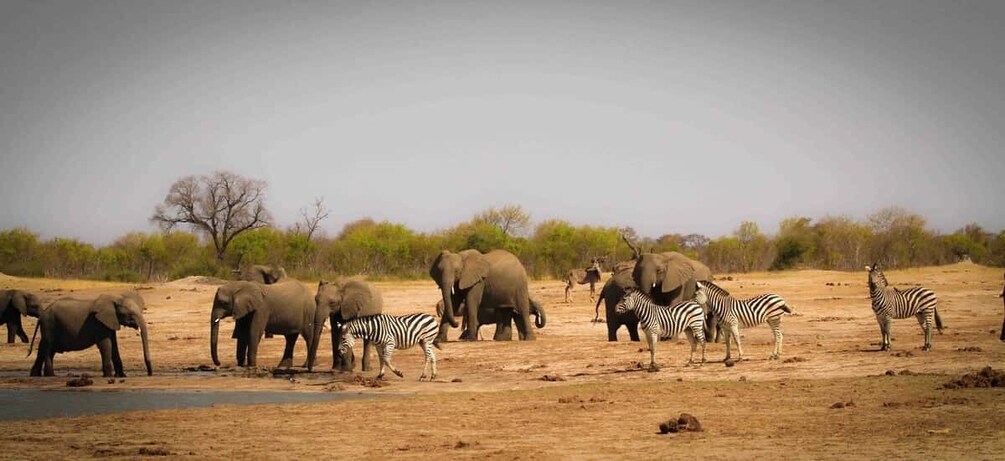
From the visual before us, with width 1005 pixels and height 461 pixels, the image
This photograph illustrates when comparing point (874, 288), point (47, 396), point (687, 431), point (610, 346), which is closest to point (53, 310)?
point (47, 396)

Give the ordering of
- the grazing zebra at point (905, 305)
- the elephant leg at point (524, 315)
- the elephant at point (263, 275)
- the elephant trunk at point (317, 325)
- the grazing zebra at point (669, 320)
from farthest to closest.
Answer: the elephant leg at point (524, 315), the elephant at point (263, 275), the elephant trunk at point (317, 325), the grazing zebra at point (905, 305), the grazing zebra at point (669, 320)

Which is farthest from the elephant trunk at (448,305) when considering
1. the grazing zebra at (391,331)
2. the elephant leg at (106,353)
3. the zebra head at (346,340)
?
the elephant leg at (106,353)

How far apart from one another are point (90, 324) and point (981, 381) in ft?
55.8

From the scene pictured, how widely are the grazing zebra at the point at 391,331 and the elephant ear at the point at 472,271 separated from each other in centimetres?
672

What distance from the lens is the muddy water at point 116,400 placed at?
1816 cm

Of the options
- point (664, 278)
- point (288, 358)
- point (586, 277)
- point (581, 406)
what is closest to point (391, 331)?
point (288, 358)

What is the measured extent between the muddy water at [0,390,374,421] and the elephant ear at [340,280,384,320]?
271 cm

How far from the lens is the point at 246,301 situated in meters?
24.0

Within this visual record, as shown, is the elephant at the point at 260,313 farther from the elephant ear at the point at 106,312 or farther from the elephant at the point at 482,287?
the elephant at the point at 482,287

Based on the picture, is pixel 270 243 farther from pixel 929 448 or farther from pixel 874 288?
pixel 929 448

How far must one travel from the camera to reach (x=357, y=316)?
2286 centimetres

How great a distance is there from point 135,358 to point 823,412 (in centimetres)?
1814

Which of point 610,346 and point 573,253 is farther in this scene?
point 573,253

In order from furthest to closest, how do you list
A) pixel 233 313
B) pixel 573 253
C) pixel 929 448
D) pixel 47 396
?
pixel 573 253, pixel 233 313, pixel 47 396, pixel 929 448
